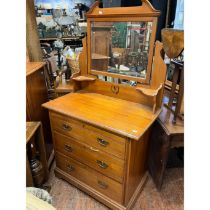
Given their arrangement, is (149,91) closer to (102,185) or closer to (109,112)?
(109,112)

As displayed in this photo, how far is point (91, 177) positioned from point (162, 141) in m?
0.63

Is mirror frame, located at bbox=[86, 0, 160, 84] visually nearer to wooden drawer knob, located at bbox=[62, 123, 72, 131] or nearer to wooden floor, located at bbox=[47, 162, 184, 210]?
wooden drawer knob, located at bbox=[62, 123, 72, 131]

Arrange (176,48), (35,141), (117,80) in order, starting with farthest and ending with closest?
(35,141) < (117,80) < (176,48)

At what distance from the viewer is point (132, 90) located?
1319 mm

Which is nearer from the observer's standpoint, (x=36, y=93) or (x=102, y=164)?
(x=102, y=164)

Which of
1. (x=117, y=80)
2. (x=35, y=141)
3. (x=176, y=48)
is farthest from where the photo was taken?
(x=35, y=141)

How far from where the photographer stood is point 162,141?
4.53ft

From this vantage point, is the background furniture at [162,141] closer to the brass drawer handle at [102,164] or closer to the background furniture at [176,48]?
the background furniture at [176,48]

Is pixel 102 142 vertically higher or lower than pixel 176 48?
lower

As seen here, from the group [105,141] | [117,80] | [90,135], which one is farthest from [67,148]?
[117,80]

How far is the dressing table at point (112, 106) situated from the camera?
1.12 metres

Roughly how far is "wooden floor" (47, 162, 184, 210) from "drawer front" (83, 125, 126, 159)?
60cm

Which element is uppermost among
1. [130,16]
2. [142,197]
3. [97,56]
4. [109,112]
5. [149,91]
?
[130,16]
